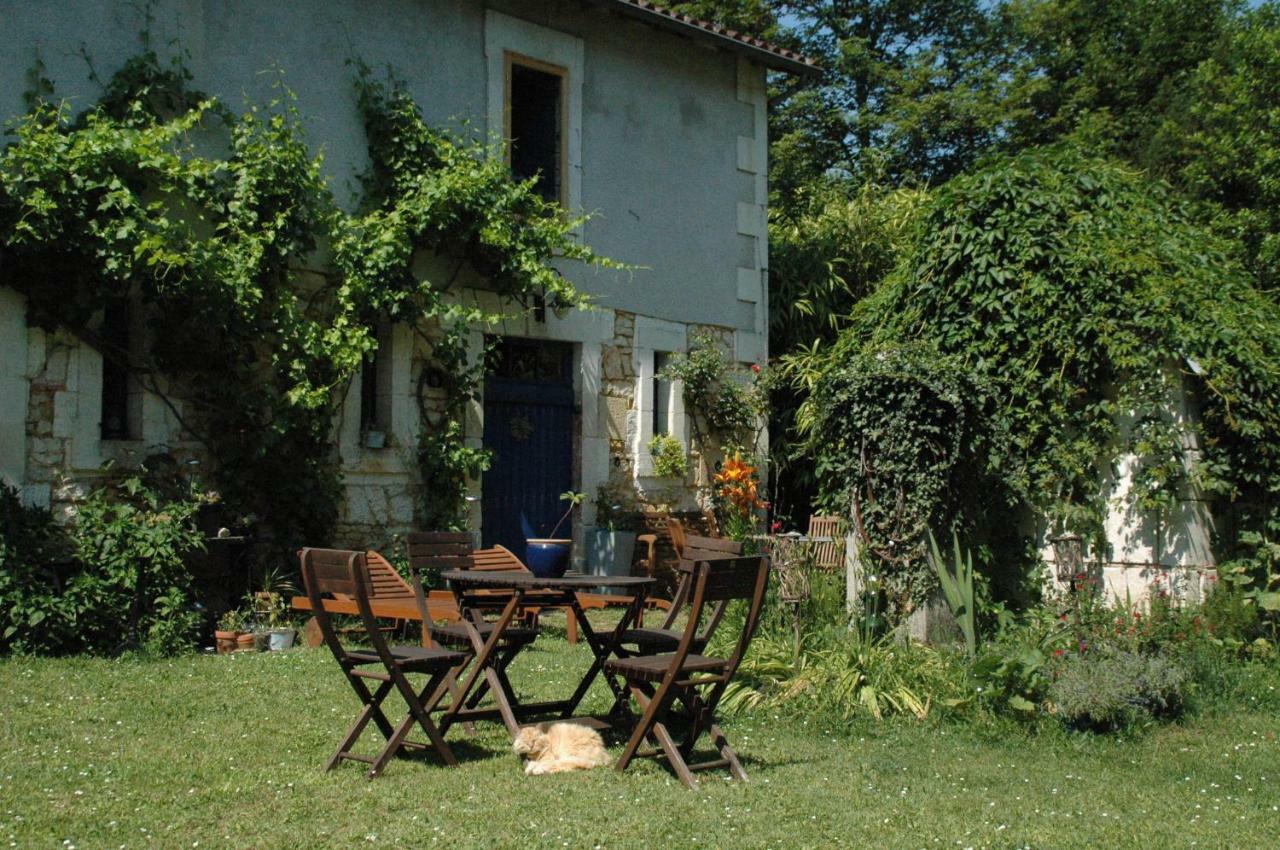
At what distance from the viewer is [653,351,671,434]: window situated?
11.6 metres

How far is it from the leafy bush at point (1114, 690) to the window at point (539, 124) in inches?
248

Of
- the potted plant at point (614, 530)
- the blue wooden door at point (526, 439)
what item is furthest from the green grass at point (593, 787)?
the blue wooden door at point (526, 439)

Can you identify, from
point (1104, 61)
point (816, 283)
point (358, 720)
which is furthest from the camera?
point (1104, 61)

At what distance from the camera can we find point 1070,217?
29.5 feet

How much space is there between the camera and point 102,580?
771cm

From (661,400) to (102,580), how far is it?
5.40m

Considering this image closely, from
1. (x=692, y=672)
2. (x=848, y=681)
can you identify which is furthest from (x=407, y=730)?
(x=848, y=681)

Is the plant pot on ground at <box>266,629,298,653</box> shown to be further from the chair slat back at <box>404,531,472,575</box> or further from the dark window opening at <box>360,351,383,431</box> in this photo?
the chair slat back at <box>404,531,472,575</box>

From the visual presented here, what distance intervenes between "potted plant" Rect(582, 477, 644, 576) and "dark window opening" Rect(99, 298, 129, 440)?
3816mm

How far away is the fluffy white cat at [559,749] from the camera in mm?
5219

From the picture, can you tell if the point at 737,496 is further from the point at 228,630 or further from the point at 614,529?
the point at 228,630

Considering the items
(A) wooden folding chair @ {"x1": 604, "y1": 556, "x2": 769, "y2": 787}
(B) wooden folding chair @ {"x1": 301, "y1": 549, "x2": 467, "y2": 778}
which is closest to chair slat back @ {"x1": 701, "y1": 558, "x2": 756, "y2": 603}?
(A) wooden folding chair @ {"x1": 604, "y1": 556, "x2": 769, "y2": 787}

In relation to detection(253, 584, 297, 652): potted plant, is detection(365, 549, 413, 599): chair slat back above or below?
above

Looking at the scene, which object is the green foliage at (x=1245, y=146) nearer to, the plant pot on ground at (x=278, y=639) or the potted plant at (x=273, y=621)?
the potted plant at (x=273, y=621)
